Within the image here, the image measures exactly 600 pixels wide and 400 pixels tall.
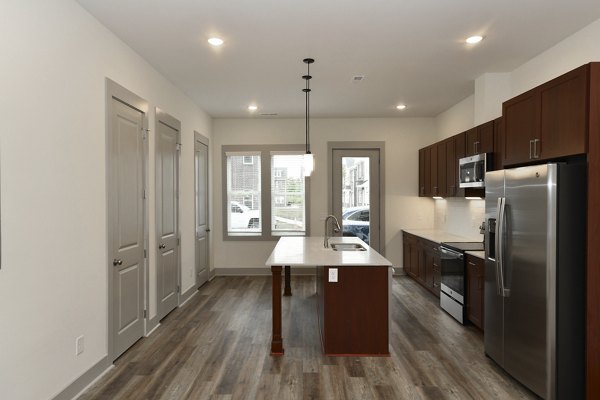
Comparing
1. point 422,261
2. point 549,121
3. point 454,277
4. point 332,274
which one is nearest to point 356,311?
point 332,274

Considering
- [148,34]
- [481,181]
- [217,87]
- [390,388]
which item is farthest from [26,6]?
[481,181]

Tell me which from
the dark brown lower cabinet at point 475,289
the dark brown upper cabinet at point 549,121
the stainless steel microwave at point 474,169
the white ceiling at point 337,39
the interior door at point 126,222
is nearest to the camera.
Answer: the dark brown upper cabinet at point 549,121

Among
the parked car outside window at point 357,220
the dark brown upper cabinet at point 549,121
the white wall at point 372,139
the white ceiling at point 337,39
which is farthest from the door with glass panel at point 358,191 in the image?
the dark brown upper cabinet at point 549,121

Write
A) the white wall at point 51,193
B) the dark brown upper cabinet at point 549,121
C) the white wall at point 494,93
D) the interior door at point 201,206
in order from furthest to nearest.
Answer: the interior door at point 201,206
the white wall at point 494,93
the dark brown upper cabinet at point 549,121
the white wall at point 51,193

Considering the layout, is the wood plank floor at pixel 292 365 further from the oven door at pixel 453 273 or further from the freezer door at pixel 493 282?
the oven door at pixel 453 273

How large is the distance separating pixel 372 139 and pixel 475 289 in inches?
146

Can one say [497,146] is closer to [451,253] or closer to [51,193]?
[451,253]

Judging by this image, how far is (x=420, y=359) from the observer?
356cm

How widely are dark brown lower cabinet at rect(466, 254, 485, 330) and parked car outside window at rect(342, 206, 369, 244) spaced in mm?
3017

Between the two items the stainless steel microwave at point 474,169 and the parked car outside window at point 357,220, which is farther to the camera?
the parked car outside window at point 357,220

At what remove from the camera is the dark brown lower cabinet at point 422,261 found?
548 centimetres

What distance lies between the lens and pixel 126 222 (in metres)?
3.66

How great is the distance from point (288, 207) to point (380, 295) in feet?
12.8

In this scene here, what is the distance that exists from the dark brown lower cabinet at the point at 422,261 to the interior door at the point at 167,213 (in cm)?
349
